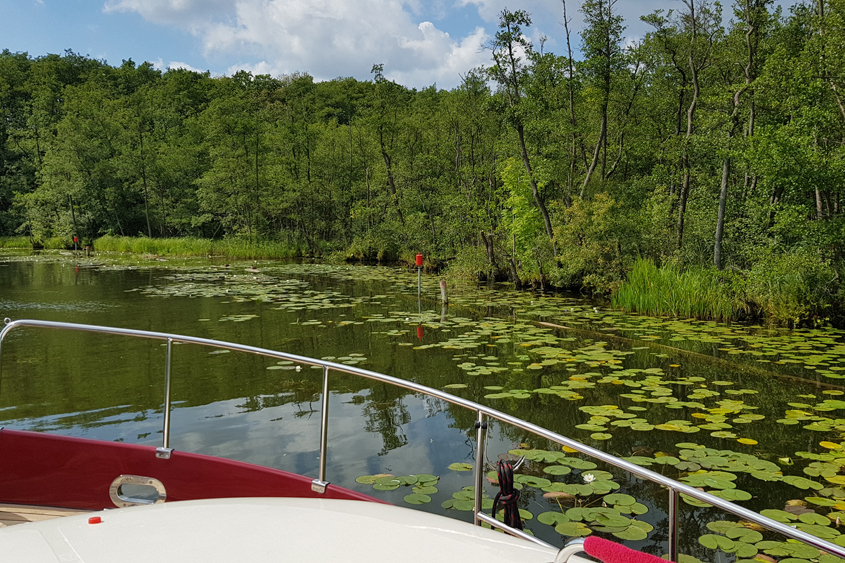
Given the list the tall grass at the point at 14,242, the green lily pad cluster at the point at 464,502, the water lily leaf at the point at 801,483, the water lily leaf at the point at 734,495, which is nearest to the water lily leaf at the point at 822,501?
the water lily leaf at the point at 801,483

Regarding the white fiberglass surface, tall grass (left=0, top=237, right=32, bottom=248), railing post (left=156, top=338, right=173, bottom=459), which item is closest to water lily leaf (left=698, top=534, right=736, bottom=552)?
the white fiberglass surface

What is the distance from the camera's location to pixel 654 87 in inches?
950

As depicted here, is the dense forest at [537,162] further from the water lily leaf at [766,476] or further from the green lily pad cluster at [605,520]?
the green lily pad cluster at [605,520]

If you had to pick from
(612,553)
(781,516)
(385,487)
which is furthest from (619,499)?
(612,553)

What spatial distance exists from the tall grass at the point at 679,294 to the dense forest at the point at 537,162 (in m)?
0.09

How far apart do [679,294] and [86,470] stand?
1200cm

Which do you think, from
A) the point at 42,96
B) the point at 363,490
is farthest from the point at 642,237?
the point at 42,96

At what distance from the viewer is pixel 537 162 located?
57.4ft

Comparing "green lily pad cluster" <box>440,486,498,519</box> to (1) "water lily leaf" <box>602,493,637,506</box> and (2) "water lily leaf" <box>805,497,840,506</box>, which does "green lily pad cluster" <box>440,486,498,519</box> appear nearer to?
(1) "water lily leaf" <box>602,493,637,506</box>

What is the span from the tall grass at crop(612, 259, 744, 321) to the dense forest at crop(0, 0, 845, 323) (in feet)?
0.28

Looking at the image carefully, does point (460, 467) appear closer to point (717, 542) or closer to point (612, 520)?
point (612, 520)

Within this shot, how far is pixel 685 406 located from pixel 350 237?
31.1 metres

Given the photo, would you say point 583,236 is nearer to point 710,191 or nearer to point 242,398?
point 710,191

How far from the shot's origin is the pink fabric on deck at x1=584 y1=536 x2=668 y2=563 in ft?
3.48
